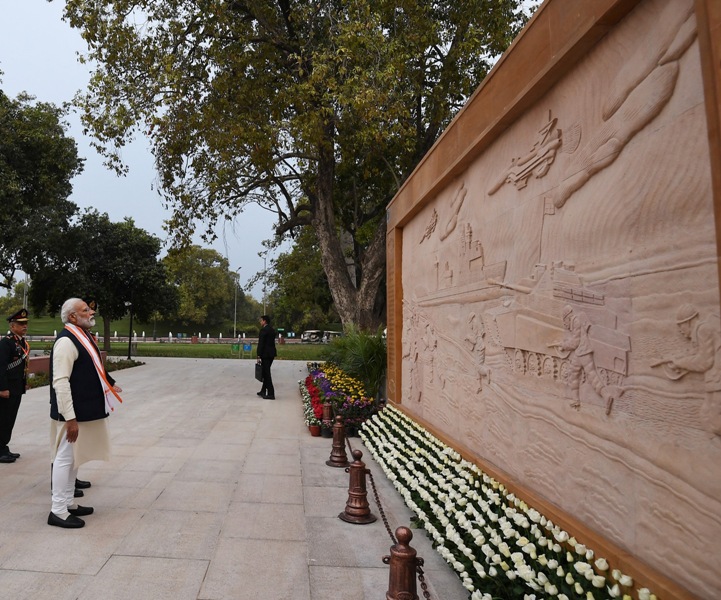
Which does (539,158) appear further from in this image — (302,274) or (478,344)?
(302,274)

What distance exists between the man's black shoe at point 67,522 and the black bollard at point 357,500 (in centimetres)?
202

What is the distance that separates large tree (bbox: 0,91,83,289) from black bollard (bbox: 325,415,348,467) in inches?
608

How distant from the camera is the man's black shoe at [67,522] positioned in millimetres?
4117

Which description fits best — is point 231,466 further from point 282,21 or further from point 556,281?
point 282,21

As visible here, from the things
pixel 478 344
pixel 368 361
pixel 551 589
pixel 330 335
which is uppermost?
pixel 330 335

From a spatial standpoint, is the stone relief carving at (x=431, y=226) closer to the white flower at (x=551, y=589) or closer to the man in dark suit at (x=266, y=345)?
the white flower at (x=551, y=589)

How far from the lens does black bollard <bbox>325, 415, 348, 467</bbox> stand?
6.33 meters

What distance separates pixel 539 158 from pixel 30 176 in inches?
785

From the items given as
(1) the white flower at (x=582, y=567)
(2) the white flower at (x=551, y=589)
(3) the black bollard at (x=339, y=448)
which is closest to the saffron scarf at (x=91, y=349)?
(3) the black bollard at (x=339, y=448)

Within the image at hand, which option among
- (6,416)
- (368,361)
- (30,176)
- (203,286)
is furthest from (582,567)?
(203,286)

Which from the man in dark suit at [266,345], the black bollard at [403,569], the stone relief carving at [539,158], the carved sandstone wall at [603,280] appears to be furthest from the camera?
the man in dark suit at [266,345]

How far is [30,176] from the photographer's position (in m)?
18.7

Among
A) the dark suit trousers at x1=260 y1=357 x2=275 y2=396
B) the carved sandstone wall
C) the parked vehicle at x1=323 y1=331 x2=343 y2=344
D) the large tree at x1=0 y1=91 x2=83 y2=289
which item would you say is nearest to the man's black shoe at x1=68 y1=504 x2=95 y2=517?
the carved sandstone wall

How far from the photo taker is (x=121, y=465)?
20.2 ft
